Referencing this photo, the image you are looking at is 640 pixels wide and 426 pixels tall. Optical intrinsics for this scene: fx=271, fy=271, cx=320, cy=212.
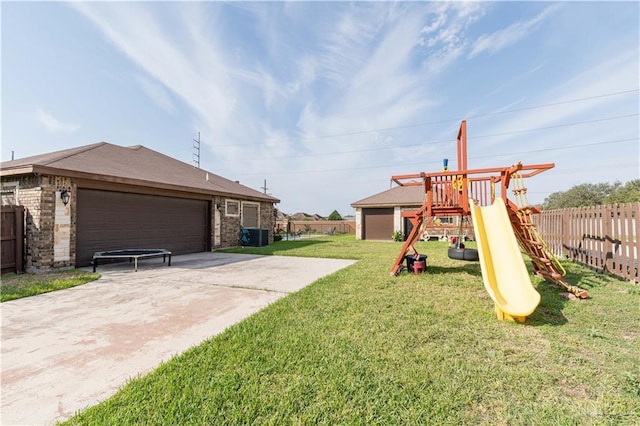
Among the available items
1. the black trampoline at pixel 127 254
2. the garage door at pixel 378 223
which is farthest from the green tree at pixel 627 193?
the black trampoline at pixel 127 254

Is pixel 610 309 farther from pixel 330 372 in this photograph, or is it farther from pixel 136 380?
pixel 136 380

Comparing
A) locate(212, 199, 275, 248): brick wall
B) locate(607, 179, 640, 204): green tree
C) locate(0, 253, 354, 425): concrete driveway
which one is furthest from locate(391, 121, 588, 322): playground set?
locate(607, 179, 640, 204): green tree

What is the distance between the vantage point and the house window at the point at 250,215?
1472 cm

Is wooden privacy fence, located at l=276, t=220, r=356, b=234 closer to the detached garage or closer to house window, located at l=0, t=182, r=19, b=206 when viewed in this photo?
the detached garage

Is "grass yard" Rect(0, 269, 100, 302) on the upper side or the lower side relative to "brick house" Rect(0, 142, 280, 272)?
lower

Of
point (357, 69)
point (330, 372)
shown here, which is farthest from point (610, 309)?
point (357, 69)

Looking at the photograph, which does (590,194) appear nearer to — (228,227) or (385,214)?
(385,214)

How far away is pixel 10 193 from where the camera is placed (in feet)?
23.8

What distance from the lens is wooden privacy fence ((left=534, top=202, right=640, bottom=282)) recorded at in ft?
18.9

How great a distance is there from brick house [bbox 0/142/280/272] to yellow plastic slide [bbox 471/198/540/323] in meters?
9.52

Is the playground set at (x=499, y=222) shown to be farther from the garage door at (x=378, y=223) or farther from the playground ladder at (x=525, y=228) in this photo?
the garage door at (x=378, y=223)

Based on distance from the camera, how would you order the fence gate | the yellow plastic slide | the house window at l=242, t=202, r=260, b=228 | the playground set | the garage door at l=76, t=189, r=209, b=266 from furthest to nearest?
the house window at l=242, t=202, r=260, b=228
the garage door at l=76, t=189, r=209, b=266
the fence gate
the playground set
the yellow plastic slide

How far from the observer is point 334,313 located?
12.9ft

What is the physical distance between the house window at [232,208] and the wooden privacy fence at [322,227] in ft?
51.6
